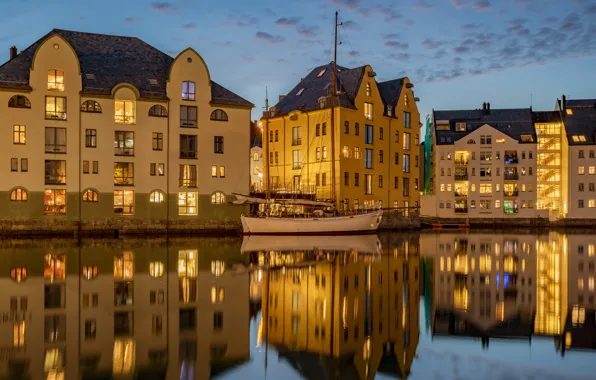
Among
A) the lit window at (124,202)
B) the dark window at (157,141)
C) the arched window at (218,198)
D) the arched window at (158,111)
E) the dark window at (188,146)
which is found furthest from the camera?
the arched window at (218,198)

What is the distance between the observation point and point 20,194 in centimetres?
5081

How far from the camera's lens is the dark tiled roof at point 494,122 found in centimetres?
9181

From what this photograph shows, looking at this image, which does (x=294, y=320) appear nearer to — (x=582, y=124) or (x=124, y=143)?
(x=124, y=143)

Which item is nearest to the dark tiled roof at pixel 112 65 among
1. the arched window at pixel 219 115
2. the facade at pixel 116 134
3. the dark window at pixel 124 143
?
the facade at pixel 116 134

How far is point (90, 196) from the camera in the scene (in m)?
53.0

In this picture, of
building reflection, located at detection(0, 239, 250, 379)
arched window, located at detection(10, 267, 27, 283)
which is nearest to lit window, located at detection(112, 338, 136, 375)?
building reflection, located at detection(0, 239, 250, 379)

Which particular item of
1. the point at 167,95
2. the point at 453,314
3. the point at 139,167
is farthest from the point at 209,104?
the point at 453,314

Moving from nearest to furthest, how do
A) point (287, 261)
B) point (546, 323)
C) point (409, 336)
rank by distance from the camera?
point (409, 336), point (546, 323), point (287, 261)

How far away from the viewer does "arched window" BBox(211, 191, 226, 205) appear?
5728 centimetres

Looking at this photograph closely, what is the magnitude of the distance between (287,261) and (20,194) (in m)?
28.7

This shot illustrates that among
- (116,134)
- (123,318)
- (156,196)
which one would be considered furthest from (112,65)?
(123,318)

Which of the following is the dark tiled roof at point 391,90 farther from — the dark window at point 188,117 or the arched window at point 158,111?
the arched window at point 158,111

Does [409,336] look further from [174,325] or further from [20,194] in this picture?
[20,194]

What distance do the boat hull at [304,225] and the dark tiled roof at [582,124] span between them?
1820 inches
